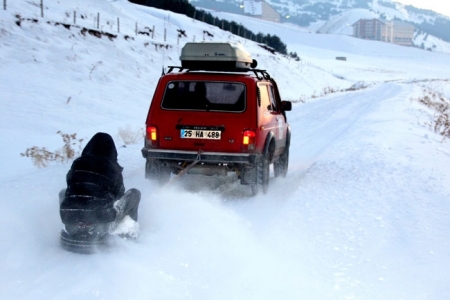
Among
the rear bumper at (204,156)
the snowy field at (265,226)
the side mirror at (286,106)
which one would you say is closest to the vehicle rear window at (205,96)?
the rear bumper at (204,156)

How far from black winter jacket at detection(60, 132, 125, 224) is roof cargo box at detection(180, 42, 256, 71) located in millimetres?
3621

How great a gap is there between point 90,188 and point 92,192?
0.04 meters

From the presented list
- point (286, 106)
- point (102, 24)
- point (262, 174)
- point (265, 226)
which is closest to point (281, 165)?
point (286, 106)

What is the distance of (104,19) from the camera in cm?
3694

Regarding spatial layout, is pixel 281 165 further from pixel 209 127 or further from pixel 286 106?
pixel 209 127

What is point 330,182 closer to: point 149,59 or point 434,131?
point 434,131

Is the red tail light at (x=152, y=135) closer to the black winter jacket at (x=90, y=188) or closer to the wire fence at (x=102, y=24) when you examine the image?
the black winter jacket at (x=90, y=188)

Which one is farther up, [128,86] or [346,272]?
[128,86]

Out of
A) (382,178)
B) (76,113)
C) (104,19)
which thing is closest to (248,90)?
(382,178)

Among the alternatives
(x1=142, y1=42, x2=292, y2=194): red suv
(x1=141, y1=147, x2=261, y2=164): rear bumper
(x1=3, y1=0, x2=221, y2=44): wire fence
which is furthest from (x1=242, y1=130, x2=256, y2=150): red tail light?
(x1=3, y1=0, x2=221, y2=44): wire fence

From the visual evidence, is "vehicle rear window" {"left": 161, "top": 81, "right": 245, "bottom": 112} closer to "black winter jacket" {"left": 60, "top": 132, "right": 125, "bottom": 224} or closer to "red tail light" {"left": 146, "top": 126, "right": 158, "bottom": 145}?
"red tail light" {"left": 146, "top": 126, "right": 158, "bottom": 145}

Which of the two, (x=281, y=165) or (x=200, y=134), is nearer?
(x=200, y=134)

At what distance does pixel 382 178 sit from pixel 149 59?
2346 cm

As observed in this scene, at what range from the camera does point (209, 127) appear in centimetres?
773
